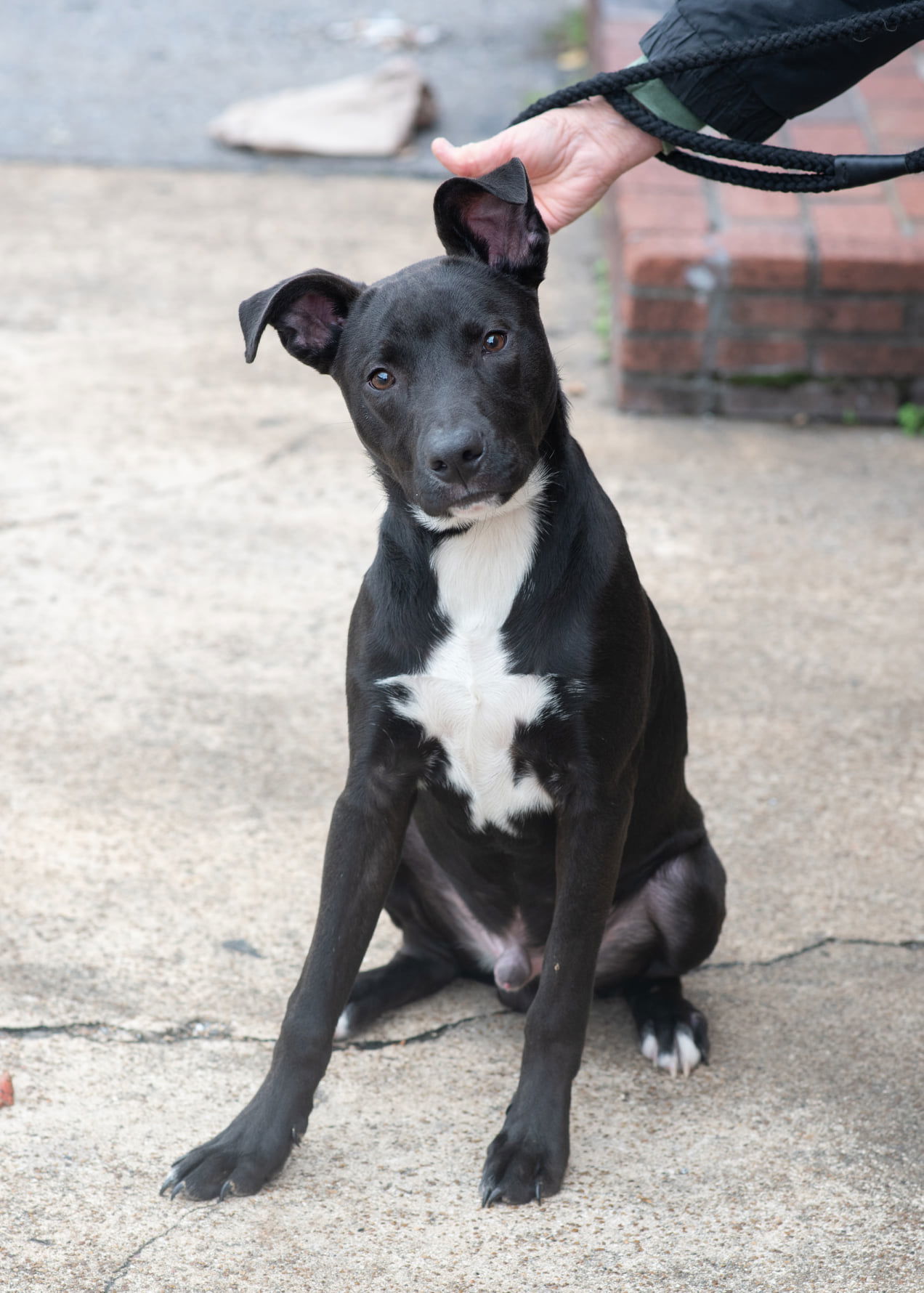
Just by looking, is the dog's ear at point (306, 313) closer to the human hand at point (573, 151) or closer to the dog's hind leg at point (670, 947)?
the human hand at point (573, 151)

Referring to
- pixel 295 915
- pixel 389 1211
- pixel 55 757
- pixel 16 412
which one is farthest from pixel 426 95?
pixel 389 1211

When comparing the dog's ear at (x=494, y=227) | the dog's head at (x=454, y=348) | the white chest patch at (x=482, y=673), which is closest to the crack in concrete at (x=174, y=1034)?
the white chest patch at (x=482, y=673)

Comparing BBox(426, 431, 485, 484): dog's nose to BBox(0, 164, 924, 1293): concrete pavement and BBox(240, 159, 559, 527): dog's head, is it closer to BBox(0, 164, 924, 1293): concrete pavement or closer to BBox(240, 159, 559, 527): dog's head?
BBox(240, 159, 559, 527): dog's head

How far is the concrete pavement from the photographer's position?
2105 millimetres

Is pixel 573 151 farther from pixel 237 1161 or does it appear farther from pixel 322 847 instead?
pixel 237 1161

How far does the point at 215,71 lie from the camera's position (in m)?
8.15

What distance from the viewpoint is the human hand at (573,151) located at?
8.86 ft

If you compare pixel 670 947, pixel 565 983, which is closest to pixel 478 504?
pixel 565 983

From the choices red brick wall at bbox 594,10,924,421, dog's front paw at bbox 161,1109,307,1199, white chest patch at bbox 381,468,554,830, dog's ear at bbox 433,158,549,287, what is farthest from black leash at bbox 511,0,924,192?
red brick wall at bbox 594,10,924,421

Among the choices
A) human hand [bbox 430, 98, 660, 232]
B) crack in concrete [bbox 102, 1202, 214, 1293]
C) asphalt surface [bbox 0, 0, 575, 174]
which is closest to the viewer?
crack in concrete [bbox 102, 1202, 214, 1293]

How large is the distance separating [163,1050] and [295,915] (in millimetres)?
428

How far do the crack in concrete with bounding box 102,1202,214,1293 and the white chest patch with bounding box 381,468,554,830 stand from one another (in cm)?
73

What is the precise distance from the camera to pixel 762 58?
254 centimetres

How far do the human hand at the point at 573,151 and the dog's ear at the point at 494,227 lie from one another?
43 cm
